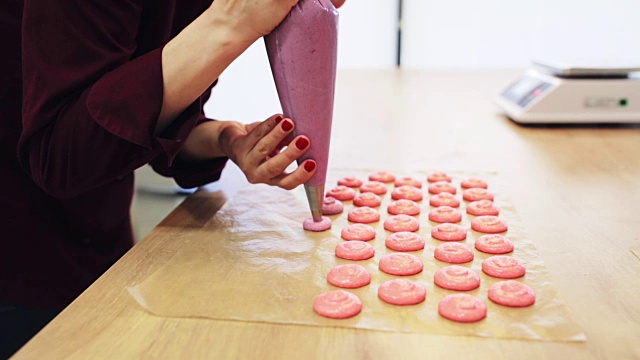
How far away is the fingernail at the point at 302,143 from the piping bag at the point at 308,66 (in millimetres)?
13

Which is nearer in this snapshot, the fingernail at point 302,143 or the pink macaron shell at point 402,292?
the pink macaron shell at point 402,292

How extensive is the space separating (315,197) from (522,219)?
0.41 meters

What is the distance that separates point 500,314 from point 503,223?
34 cm

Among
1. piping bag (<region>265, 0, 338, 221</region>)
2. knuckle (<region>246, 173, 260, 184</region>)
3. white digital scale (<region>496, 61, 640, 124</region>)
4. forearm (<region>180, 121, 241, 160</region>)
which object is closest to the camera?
piping bag (<region>265, 0, 338, 221</region>)

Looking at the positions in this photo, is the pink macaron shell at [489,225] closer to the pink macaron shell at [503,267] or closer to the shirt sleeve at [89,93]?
the pink macaron shell at [503,267]

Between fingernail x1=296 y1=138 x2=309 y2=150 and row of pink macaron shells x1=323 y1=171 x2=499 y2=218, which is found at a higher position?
fingernail x1=296 y1=138 x2=309 y2=150

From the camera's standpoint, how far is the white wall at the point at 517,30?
5.42m

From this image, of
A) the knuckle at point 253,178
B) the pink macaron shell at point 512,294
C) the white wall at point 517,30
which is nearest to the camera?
the pink macaron shell at point 512,294

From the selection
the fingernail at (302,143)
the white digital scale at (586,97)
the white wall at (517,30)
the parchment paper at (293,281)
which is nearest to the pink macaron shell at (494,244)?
the parchment paper at (293,281)

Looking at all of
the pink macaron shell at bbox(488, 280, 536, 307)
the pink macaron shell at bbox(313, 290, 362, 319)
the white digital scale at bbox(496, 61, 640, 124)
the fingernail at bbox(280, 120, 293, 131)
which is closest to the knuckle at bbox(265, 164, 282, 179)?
the fingernail at bbox(280, 120, 293, 131)

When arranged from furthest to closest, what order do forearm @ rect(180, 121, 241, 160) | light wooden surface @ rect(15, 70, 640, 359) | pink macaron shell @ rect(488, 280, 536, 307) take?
forearm @ rect(180, 121, 241, 160), pink macaron shell @ rect(488, 280, 536, 307), light wooden surface @ rect(15, 70, 640, 359)

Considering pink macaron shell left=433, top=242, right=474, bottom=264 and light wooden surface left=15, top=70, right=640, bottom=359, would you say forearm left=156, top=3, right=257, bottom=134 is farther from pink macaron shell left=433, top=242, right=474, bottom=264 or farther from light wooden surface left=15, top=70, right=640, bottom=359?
pink macaron shell left=433, top=242, right=474, bottom=264

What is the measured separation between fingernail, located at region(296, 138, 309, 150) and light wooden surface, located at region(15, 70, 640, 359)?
28cm

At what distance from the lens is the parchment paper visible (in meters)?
0.77
